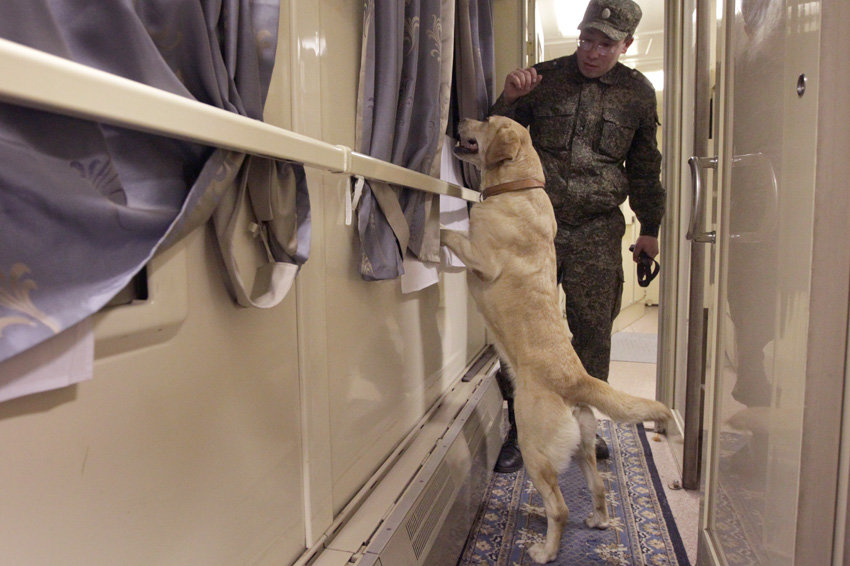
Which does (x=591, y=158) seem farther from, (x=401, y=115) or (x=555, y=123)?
(x=401, y=115)

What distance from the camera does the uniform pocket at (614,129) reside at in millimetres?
2178

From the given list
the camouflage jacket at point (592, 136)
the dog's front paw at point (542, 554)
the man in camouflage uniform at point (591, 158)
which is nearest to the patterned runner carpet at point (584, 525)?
the dog's front paw at point (542, 554)

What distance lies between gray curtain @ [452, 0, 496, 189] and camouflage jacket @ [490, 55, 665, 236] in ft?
0.46

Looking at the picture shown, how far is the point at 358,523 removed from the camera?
1.26m

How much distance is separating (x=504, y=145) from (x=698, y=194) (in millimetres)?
657

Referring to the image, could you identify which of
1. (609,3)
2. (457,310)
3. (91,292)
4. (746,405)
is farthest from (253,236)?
(609,3)

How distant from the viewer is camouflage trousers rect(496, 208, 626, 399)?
7.29ft

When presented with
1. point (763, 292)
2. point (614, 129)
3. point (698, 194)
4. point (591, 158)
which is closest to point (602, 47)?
point (614, 129)

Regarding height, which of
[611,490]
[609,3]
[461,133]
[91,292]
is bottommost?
[611,490]

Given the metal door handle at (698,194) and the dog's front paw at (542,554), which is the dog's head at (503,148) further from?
the dog's front paw at (542,554)

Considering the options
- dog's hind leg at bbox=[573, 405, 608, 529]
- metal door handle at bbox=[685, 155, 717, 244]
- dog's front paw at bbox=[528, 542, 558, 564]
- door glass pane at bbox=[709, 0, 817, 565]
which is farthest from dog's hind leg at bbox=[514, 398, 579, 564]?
metal door handle at bbox=[685, 155, 717, 244]

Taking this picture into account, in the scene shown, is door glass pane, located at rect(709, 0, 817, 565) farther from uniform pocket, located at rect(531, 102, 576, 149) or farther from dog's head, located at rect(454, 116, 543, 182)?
uniform pocket, located at rect(531, 102, 576, 149)

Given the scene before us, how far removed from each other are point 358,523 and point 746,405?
930 millimetres

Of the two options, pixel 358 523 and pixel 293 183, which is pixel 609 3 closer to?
pixel 293 183
